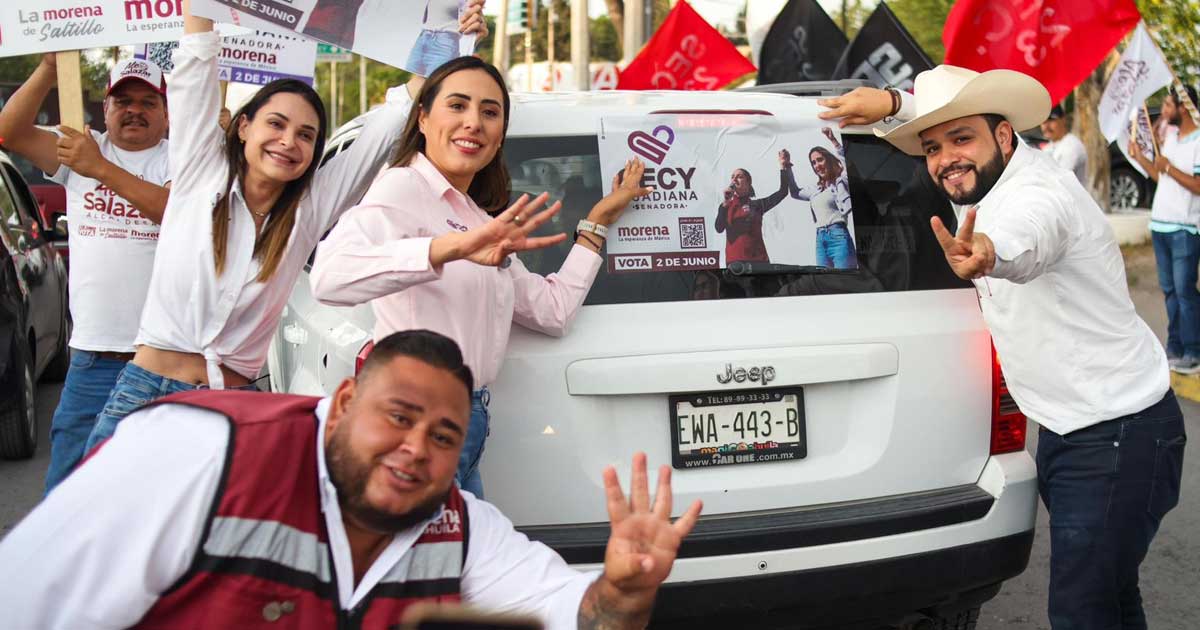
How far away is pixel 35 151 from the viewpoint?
400 cm

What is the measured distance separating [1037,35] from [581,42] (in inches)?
846

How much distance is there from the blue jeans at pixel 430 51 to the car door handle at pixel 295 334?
945mm

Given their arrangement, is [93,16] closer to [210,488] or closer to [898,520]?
[210,488]

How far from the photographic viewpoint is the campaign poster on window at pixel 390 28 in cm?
394

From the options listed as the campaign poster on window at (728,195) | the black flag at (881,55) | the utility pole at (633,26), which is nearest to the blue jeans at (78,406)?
the campaign poster on window at (728,195)

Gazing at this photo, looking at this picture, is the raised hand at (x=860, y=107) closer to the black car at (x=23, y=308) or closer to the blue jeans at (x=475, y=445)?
the blue jeans at (x=475, y=445)

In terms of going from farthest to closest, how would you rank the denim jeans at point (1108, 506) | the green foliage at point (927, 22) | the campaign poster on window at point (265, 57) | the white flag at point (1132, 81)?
the green foliage at point (927, 22) → the white flag at point (1132, 81) → the campaign poster on window at point (265, 57) → the denim jeans at point (1108, 506)

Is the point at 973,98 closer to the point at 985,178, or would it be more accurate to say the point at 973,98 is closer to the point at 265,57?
the point at 985,178

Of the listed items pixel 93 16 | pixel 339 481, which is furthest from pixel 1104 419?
pixel 93 16

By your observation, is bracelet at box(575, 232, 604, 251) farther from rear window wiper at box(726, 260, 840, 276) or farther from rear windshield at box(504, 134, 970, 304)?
rear window wiper at box(726, 260, 840, 276)

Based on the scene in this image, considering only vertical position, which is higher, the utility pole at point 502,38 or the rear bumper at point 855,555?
the utility pole at point 502,38

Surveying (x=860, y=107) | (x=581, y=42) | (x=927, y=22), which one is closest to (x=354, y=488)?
(x=860, y=107)

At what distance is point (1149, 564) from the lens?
5.21 metres

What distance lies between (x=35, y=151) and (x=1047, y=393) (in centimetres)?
332
